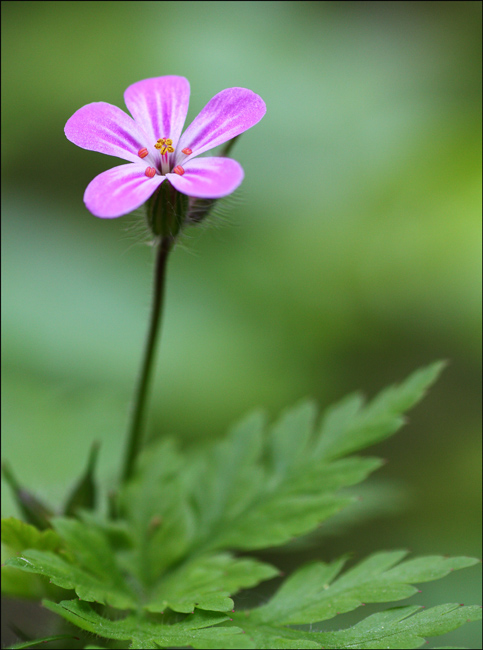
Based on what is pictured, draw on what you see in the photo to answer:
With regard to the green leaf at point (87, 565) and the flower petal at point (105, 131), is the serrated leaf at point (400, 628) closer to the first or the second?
the green leaf at point (87, 565)

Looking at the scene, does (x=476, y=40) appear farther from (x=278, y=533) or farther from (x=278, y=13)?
(x=278, y=533)

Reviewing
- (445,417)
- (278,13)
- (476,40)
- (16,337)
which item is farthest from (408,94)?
(16,337)

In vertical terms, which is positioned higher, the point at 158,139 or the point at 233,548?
the point at 158,139

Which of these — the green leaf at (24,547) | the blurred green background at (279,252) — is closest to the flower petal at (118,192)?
the green leaf at (24,547)

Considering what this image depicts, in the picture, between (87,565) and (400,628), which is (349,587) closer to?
(400,628)

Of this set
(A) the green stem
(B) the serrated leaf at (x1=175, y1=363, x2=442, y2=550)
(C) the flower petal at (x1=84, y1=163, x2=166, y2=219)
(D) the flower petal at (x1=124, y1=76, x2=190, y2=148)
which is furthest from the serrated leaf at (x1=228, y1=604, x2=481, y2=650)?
(D) the flower petal at (x1=124, y1=76, x2=190, y2=148)

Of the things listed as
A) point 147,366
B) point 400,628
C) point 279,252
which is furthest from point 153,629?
point 279,252

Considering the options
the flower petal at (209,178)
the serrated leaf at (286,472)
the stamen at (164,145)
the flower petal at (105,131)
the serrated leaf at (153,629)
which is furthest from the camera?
the serrated leaf at (286,472)
